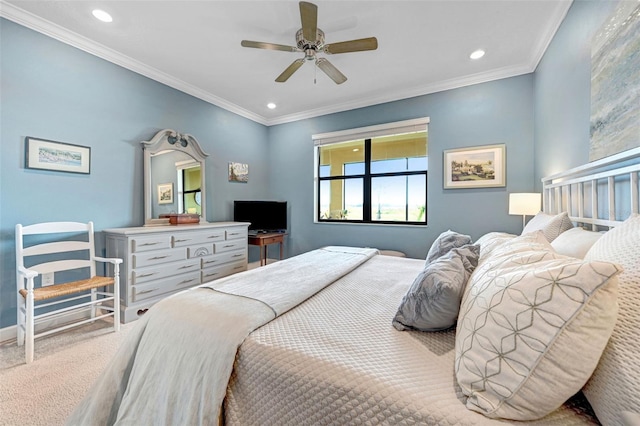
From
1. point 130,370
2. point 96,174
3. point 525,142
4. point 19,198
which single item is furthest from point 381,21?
point 19,198

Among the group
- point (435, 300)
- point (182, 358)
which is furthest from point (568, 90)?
point (182, 358)

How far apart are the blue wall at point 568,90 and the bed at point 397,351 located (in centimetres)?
54

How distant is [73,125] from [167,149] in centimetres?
91

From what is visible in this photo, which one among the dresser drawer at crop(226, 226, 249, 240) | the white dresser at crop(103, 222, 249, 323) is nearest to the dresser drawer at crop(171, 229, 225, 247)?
the white dresser at crop(103, 222, 249, 323)

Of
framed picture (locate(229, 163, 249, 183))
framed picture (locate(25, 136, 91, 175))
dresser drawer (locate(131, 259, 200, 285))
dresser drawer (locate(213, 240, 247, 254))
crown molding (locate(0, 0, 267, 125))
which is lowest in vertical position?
dresser drawer (locate(131, 259, 200, 285))

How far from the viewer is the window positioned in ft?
12.4

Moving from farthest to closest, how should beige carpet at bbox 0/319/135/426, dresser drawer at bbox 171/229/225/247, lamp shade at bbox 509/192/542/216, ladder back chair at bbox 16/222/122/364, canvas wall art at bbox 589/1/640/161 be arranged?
1. dresser drawer at bbox 171/229/225/247
2. lamp shade at bbox 509/192/542/216
3. ladder back chair at bbox 16/222/122/364
4. beige carpet at bbox 0/319/135/426
5. canvas wall art at bbox 589/1/640/161

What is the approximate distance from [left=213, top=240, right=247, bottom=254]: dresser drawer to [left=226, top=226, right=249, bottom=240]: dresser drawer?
59 millimetres

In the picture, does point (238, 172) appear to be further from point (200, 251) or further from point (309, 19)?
point (309, 19)

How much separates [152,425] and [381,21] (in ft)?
10.4

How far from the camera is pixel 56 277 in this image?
238 cm

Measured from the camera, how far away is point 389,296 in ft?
4.69

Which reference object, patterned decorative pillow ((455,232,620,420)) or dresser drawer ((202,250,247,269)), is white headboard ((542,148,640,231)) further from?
dresser drawer ((202,250,247,269))

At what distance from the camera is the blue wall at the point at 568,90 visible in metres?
1.71
